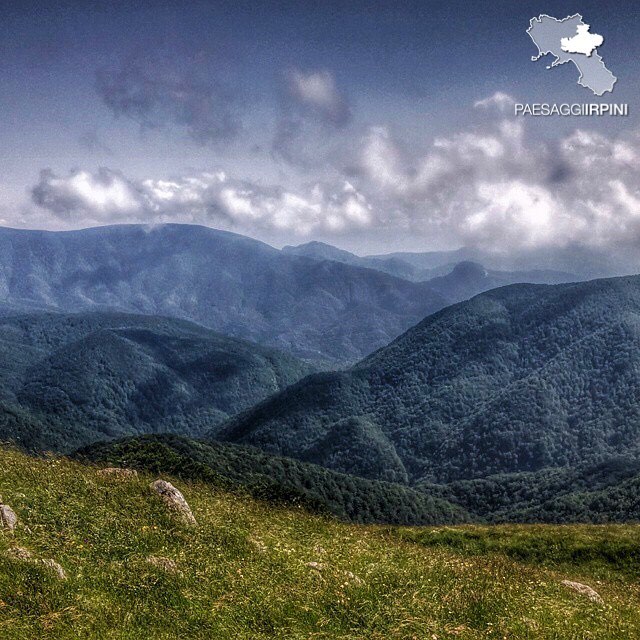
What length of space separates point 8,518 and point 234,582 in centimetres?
715

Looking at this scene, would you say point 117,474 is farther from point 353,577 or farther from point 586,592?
point 586,592

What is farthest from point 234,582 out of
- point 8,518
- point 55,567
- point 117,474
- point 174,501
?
point 117,474

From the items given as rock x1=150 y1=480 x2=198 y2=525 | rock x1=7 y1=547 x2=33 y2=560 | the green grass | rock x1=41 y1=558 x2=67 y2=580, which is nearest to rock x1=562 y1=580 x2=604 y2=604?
the green grass

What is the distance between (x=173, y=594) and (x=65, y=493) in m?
6.99

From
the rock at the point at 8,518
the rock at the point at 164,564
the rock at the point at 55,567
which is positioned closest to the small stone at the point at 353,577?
the rock at the point at 164,564

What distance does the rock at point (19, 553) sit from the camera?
12008 mm

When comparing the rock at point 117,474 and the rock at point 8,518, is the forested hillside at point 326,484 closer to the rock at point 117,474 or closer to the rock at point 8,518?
the rock at point 117,474

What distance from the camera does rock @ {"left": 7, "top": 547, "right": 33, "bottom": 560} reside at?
12008 mm

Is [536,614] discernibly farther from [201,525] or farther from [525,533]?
[525,533]

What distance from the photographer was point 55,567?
1196 cm

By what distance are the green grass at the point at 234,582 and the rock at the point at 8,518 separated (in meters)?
0.41

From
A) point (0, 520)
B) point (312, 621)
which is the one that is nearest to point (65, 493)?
point (0, 520)

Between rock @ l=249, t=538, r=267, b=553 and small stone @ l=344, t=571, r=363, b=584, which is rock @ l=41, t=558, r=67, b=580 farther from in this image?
small stone @ l=344, t=571, r=363, b=584

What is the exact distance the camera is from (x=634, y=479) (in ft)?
527
